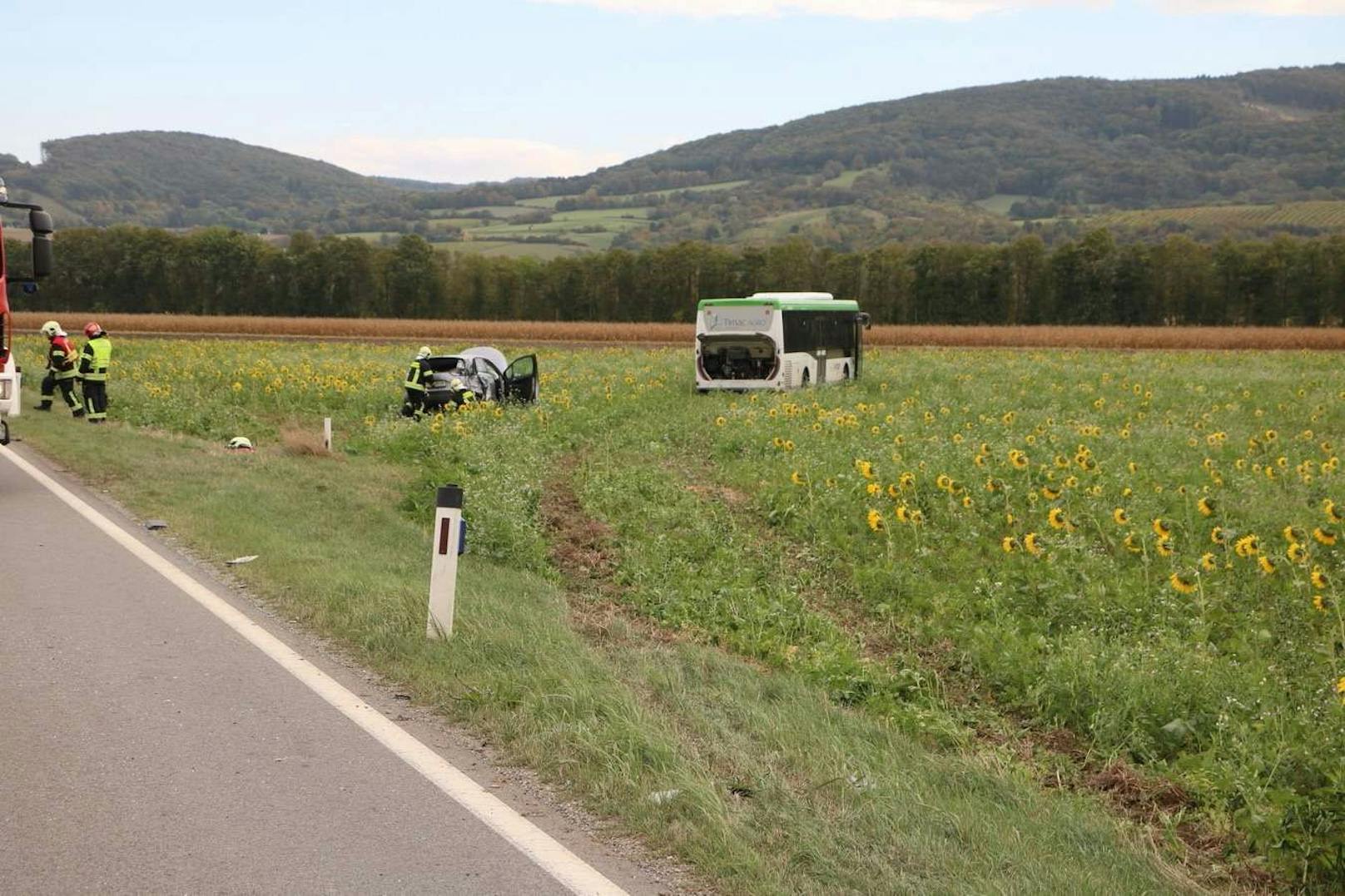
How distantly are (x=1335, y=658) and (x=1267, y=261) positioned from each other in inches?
2996

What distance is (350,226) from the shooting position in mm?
185500

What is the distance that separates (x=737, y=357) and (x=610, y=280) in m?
64.7

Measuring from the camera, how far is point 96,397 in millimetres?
21938

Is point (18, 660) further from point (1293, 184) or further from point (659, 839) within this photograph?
point (1293, 184)

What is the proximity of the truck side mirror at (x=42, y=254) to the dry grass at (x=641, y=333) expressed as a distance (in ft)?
143

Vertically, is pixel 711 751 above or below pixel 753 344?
below

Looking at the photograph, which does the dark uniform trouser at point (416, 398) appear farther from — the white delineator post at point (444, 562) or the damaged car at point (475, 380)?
the white delineator post at point (444, 562)

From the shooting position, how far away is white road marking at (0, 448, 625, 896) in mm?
4379

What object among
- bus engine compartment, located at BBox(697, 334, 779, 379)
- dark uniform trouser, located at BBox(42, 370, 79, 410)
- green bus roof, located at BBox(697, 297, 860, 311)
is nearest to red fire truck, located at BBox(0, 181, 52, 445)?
dark uniform trouser, located at BBox(42, 370, 79, 410)

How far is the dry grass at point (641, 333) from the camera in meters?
54.2

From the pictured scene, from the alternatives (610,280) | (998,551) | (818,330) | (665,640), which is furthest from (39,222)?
(610,280)

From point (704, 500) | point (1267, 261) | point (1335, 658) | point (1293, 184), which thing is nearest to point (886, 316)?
point (1267, 261)

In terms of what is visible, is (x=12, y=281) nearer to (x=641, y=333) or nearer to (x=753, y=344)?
(x=753, y=344)

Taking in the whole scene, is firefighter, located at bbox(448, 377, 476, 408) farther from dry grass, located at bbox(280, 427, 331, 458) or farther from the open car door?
dry grass, located at bbox(280, 427, 331, 458)
